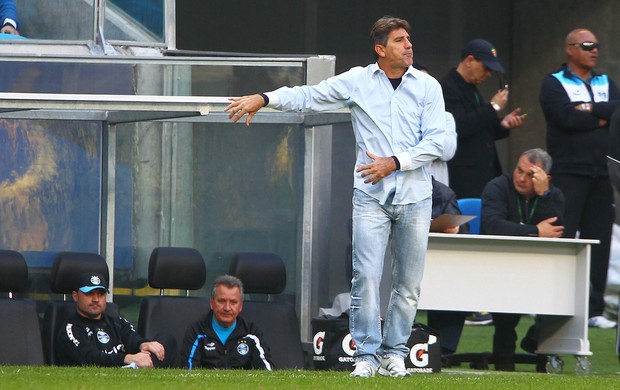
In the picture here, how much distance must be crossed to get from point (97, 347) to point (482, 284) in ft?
9.23

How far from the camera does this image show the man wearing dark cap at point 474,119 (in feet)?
40.3

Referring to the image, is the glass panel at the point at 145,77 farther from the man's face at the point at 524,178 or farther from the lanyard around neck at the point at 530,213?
the lanyard around neck at the point at 530,213

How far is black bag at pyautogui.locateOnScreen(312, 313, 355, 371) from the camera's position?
10.3m

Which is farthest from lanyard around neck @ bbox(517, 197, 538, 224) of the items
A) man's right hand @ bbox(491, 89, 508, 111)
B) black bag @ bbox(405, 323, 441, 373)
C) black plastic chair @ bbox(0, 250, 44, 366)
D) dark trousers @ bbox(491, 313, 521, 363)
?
black plastic chair @ bbox(0, 250, 44, 366)

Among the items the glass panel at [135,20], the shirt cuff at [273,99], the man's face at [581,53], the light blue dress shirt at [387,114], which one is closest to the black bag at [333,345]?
the light blue dress shirt at [387,114]

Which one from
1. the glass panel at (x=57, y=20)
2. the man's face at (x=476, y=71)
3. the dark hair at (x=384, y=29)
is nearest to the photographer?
the dark hair at (x=384, y=29)

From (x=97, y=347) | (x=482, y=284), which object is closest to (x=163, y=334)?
(x=97, y=347)

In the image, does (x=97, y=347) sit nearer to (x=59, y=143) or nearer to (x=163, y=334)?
(x=163, y=334)

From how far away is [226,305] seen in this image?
10258mm

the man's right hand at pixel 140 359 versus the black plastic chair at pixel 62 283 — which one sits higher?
the black plastic chair at pixel 62 283

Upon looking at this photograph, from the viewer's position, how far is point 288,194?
11852 mm

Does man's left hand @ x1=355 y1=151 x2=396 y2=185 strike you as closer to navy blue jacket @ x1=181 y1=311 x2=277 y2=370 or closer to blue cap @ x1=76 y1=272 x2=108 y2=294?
navy blue jacket @ x1=181 y1=311 x2=277 y2=370

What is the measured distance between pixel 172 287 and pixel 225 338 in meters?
0.79

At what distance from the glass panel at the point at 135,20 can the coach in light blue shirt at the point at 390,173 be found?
416cm
